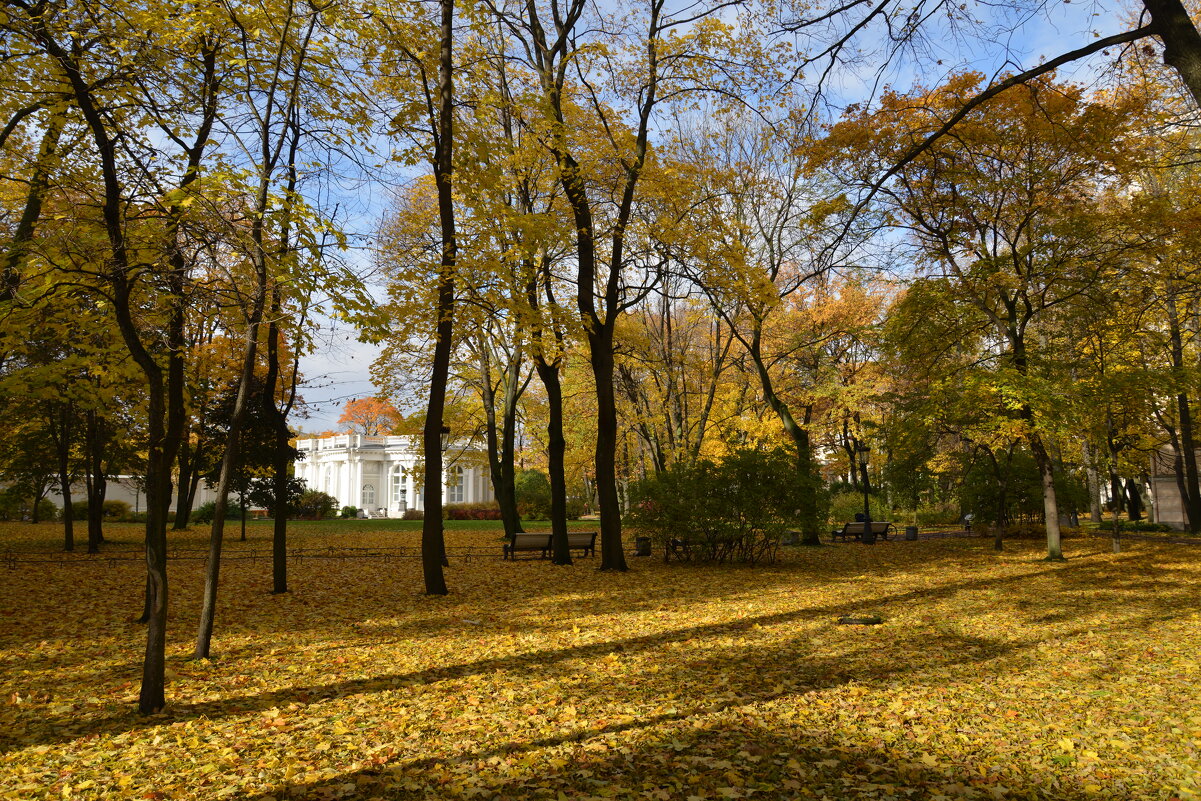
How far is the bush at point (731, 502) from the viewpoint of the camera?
14.4 metres

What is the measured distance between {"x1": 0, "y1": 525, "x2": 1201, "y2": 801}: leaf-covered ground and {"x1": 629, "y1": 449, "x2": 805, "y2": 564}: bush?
11.8ft

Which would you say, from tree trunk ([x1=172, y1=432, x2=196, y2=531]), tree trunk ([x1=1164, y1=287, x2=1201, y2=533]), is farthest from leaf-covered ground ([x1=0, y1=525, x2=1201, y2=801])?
tree trunk ([x1=1164, y1=287, x2=1201, y2=533])

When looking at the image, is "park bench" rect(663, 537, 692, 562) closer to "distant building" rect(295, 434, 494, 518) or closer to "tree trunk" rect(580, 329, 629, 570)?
"tree trunk" rect(580, 329, 629, 570)

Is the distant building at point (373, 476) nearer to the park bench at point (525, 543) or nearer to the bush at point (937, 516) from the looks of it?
the bush at point (937, 516)

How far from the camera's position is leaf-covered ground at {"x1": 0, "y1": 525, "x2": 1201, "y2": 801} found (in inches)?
157

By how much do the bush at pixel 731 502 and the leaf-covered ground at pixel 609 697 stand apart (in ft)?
11.8

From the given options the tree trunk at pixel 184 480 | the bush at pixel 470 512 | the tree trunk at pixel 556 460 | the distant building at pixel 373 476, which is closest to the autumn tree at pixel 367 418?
the distant building at pixel 373 476

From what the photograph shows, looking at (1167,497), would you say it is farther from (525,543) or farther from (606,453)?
(525,543)

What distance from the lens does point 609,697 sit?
217 inches

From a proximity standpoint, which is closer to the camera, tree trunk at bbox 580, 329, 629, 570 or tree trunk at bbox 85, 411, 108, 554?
tree trunk at bbox 580, 329, 629, 570

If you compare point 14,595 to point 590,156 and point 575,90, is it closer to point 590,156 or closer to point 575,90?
point 590,156

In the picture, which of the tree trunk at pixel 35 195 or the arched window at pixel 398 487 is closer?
the tree trunk at pixel 35 195

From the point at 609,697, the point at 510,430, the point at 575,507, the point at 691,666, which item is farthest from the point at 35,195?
the point at 575,507

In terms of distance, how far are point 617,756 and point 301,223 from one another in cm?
470
